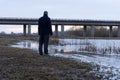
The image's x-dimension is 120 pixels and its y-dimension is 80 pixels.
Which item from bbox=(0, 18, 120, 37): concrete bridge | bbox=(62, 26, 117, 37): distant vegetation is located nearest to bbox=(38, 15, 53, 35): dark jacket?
bbox=(0, 18, 120, 37): concrete bridge

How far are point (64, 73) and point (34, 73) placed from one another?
109 cm

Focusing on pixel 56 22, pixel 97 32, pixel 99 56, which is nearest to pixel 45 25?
pixel 99 56

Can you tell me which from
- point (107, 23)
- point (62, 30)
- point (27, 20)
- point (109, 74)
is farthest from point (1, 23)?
point (109, 74)

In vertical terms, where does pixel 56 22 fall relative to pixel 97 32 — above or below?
above

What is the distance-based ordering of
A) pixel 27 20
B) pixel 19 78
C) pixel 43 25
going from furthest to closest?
pixel 27 20 < pixel 43 25 < pixel 19 78

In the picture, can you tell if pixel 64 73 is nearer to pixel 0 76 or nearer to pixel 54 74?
pixel 54 74

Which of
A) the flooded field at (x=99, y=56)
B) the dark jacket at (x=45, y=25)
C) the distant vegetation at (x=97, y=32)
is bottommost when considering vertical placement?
the distant vegetation at (x=97, y=32)

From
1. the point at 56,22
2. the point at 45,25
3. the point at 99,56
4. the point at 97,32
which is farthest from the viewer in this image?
the point at 97,32

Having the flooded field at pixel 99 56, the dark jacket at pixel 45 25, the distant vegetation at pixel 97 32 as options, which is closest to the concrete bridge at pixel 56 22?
the distant vegetation at pixel 97 32

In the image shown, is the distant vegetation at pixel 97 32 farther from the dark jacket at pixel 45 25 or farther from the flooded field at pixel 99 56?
the dark jacket at pixel 45 25

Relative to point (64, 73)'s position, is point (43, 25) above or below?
above

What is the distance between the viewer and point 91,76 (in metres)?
12.7

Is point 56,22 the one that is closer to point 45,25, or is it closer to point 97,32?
point 97,32

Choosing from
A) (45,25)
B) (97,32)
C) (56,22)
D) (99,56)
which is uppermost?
(56,22)
